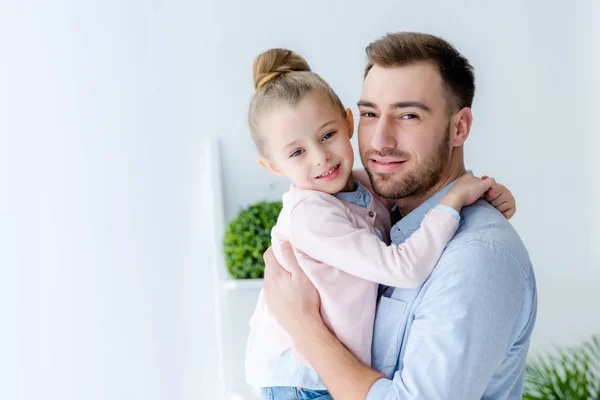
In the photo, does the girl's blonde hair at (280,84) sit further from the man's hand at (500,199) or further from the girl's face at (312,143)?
the man's hand at (500,199)

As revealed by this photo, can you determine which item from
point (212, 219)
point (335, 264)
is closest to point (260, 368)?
point (335, 264)

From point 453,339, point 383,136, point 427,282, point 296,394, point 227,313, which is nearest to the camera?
point 453,339

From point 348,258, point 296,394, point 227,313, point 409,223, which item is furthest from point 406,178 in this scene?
point 227,313

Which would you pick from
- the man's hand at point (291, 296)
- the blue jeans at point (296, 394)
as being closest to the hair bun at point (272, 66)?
the man's hand at point (291, 296)

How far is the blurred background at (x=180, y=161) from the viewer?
3.00m

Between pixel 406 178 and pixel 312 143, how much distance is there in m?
0.24

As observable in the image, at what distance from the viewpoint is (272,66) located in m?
1.84

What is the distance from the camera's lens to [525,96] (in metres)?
3.42

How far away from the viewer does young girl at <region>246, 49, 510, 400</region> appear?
5.16 feet

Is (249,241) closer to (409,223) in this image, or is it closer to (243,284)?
(243,284)

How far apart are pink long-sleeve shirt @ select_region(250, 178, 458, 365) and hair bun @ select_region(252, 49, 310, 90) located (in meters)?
0.29

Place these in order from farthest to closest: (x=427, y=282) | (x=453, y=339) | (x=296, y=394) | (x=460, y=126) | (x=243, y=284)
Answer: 1. (x=243, y=284)
2. (x=460, y=126)
3. (x=296, y=394)
4. (x=427, y=282)
5. (x=453, y=339)

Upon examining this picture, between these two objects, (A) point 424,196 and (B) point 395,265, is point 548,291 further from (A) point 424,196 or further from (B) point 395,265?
(B) point 395,265

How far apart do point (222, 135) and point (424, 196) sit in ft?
5.09
